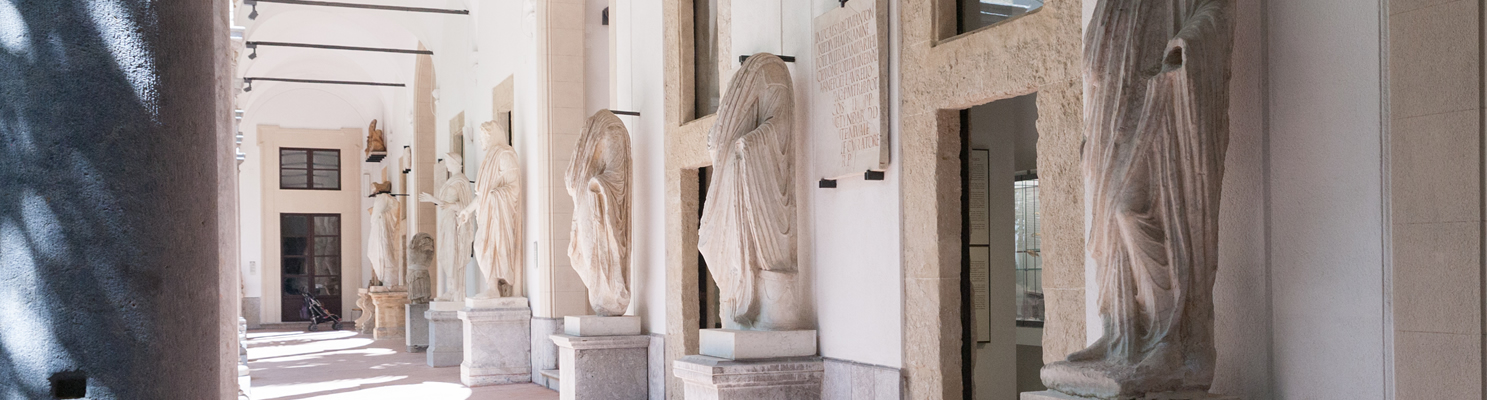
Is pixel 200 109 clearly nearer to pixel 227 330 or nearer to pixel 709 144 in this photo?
pixel 227 330

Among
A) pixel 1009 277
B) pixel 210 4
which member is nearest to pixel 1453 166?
pixel 210 4

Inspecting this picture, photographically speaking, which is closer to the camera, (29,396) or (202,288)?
(29,396)

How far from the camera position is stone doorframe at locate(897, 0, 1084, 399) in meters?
4.79

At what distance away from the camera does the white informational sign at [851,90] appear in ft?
20.0

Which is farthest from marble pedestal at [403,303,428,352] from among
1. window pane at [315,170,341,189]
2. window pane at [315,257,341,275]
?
window pane at [315,170,341,189]

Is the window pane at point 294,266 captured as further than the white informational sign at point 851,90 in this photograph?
Yes

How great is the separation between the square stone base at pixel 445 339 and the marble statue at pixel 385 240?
6.10 meters

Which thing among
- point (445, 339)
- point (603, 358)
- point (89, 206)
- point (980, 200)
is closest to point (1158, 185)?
point (89, 206)

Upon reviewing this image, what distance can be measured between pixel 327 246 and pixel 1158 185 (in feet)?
84.2

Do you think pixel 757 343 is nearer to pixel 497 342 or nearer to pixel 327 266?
pixel 497 342

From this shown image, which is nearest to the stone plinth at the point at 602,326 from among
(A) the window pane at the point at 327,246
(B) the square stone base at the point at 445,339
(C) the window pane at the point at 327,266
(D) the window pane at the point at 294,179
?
(B) the square stone base at the point at 445,339

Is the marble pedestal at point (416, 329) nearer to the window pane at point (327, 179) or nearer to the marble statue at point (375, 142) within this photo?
the marble statue at point (375, 142)

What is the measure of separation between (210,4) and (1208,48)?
2.64 meters

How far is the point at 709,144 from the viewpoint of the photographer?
280 inches
